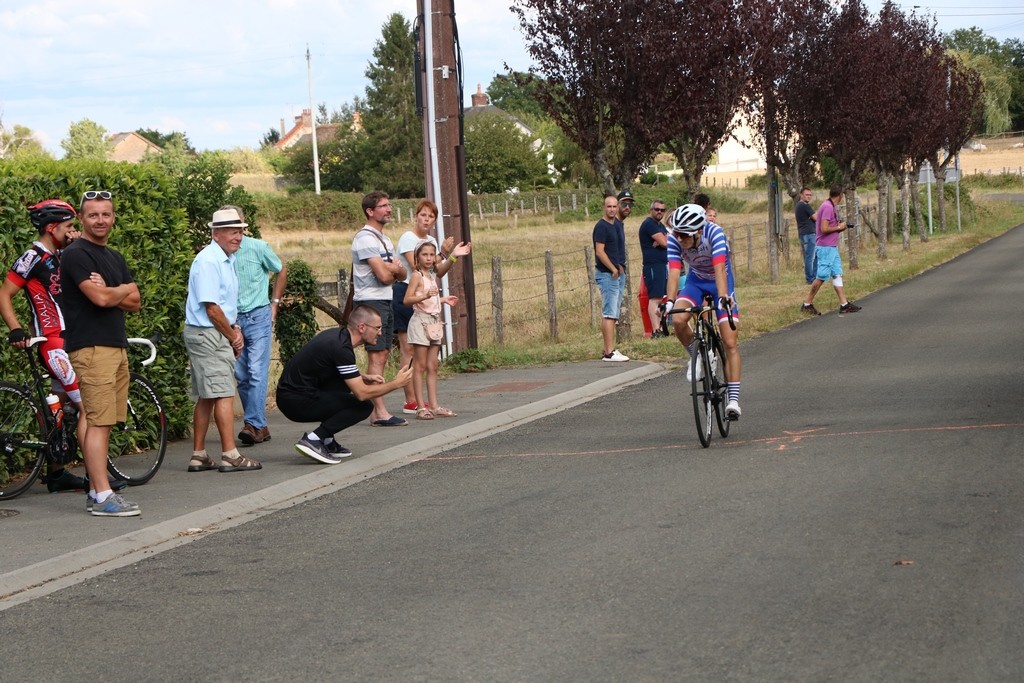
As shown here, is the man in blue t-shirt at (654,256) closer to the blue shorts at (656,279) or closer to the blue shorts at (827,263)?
the blue shorts at (656,279)

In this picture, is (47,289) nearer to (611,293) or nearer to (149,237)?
(149,237)

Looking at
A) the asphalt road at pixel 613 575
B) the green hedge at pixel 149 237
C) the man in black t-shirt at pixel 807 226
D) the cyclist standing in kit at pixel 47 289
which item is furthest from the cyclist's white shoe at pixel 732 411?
the man in black t-shirt at pixel 807 226

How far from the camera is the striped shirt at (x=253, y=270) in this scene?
11250mm

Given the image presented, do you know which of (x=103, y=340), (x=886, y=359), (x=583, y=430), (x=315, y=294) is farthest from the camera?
(x=886, y=359)

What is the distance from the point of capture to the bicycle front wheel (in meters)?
10.2

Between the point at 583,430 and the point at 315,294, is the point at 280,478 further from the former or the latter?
the point at 315,294

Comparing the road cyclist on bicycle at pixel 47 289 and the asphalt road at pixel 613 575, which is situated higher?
the road cyclist on bicycle at pixel 47 289

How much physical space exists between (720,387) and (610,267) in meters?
6.72

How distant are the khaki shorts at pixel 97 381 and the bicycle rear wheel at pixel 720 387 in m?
4.37

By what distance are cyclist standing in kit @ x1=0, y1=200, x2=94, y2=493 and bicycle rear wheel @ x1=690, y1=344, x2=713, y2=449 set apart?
4.24 m

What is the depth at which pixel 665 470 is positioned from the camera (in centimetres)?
955

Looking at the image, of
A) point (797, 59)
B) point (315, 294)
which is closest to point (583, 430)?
point (315, 294)

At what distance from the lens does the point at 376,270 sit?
12.2 m

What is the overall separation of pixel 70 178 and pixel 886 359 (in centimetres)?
944
